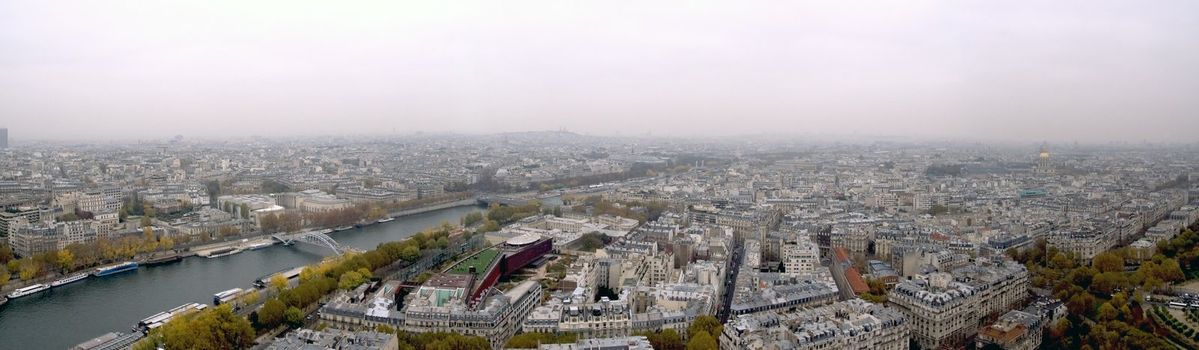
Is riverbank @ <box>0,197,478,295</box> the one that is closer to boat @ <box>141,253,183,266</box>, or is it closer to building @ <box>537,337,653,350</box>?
boat @ <box>141,253,183,266</box>

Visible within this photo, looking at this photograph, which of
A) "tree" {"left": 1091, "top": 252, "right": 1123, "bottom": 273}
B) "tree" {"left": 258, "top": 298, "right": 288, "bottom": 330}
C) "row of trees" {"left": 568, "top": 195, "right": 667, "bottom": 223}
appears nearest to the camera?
"tree" {"left": 258, "top": 298, "right": 288, "bottom": 330}

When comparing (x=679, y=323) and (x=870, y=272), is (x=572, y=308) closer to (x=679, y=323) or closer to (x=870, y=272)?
(x=679, y=323)

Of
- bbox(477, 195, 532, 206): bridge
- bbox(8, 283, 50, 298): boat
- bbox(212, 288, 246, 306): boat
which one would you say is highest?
bbox(477, 195, 532, 206): bridge

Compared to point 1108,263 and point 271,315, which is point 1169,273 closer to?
point 1108,263

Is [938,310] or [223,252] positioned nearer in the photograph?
[938,310]

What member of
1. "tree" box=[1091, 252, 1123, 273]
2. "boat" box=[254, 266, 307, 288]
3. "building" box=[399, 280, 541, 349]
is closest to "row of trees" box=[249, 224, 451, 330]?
"boat" box=[254, 266, 307, 288]

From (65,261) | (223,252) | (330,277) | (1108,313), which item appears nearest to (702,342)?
(1108,313)

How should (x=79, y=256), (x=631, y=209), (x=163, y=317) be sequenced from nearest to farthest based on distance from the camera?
(x=163, y=317) < (x=79, y=256) < (x=631, y=209)
